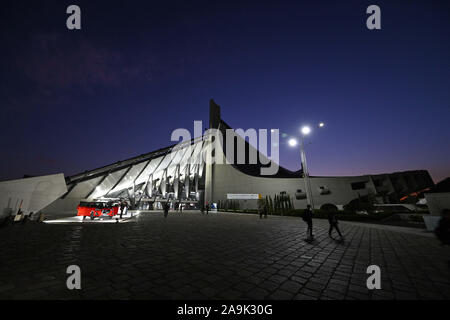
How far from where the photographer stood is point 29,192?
12.9 meters

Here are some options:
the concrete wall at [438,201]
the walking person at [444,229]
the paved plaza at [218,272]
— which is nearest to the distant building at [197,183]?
the concrete wall at [438,201]

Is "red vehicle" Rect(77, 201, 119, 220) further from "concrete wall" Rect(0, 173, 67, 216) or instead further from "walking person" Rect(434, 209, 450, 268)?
"walking person" Rect(434, 209, 450, 268)

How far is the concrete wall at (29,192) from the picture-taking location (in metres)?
11.0

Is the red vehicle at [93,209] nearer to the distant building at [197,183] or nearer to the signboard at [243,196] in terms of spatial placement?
the distant building at [197,183]

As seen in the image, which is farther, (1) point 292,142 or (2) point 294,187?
(2) point 294,187

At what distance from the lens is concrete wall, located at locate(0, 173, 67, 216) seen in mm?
11023

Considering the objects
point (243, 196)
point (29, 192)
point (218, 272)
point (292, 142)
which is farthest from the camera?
point (243, 196)

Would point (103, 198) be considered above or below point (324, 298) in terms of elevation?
above

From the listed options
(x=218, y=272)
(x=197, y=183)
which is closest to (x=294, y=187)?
(x=197, y=183)

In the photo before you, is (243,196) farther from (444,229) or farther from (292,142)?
(444,229)

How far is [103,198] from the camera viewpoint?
25.4 m
